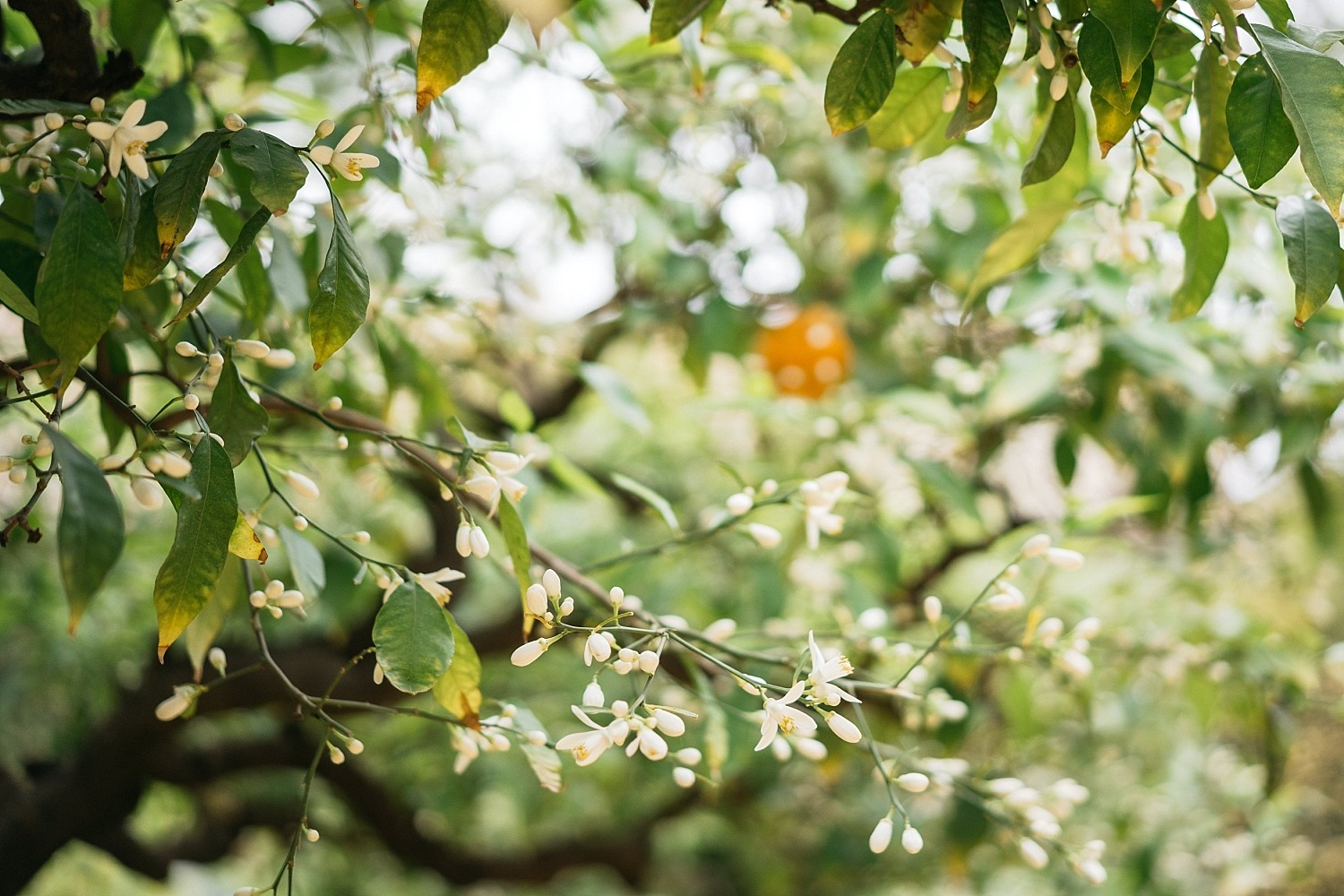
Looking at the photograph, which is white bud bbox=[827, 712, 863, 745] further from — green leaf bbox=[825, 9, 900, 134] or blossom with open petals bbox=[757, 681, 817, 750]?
green leaf bbox=[825, 9, 900, 134]

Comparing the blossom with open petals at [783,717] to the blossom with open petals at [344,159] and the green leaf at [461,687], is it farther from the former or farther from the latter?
the blossom with open petals at [344,159]

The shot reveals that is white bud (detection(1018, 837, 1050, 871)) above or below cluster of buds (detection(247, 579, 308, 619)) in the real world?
below

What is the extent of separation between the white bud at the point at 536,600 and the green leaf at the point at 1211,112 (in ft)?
1.28

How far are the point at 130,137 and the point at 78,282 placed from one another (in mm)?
87

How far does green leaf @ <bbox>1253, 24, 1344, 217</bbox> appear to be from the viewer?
1.35 feet

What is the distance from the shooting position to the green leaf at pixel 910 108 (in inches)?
24.1

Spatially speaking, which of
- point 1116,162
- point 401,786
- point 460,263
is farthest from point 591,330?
point 401,786

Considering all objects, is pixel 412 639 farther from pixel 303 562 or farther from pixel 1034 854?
pixel 1034 854

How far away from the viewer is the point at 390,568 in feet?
1.78

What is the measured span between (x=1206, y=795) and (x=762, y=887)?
1.07 meters

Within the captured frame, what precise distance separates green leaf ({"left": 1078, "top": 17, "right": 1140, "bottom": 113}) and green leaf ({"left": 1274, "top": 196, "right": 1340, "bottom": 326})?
96 mm

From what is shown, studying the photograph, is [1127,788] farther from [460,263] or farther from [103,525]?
[103,525]

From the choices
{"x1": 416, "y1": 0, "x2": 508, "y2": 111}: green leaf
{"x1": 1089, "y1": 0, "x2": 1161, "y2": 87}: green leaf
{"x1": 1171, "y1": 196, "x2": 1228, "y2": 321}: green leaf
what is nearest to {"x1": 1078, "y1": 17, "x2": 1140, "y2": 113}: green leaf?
{"x1": 1089, "y1": 0, "x2": 1161, "y2": 87}: green leaf

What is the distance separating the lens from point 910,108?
619mm
